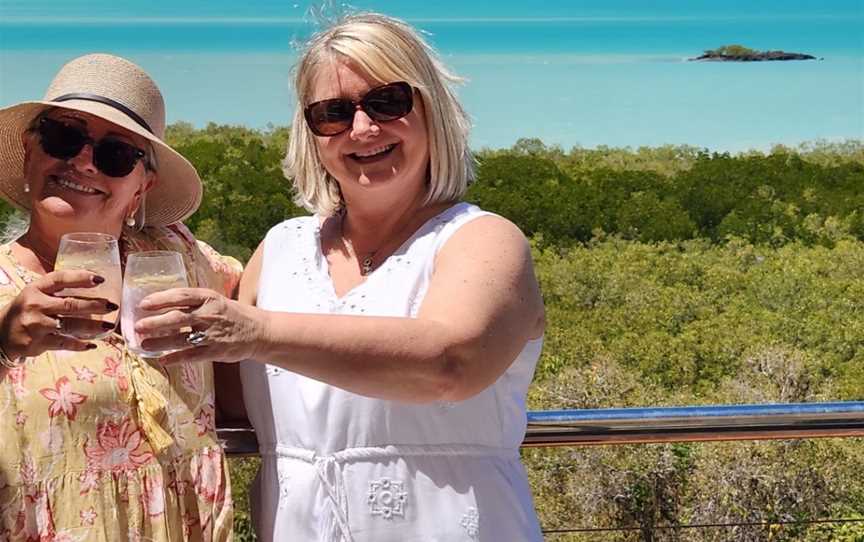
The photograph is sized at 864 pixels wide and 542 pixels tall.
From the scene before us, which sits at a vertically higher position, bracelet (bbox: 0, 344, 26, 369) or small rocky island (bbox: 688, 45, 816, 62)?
small rocky island (bbox: 688, 45, 816, 62)

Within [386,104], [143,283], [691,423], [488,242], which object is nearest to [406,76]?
[386,104]

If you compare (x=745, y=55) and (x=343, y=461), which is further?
(x=745, y=55)

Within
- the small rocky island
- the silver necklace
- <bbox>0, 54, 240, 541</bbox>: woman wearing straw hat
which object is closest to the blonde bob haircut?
the silver necklace

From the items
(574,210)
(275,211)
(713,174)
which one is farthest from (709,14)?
(275,211)

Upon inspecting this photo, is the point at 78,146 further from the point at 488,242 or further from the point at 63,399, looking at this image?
the point at 488,242

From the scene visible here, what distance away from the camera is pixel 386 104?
1883 millimetres

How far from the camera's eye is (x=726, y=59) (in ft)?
184

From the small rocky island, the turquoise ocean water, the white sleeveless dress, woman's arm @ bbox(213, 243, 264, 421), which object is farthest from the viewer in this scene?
the small rocky island

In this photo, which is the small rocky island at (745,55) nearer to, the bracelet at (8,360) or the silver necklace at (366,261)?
the silver necklace at (366,261)

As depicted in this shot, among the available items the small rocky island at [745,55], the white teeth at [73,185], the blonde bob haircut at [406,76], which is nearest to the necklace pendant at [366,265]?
the blonde bob haircut at [406,76]

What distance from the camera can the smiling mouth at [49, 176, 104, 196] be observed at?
1860 mm

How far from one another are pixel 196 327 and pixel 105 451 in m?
0.40

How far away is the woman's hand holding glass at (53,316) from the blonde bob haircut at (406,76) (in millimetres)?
583

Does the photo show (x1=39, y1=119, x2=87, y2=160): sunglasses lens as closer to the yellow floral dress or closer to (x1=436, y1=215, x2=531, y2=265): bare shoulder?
the yellow floral dress
